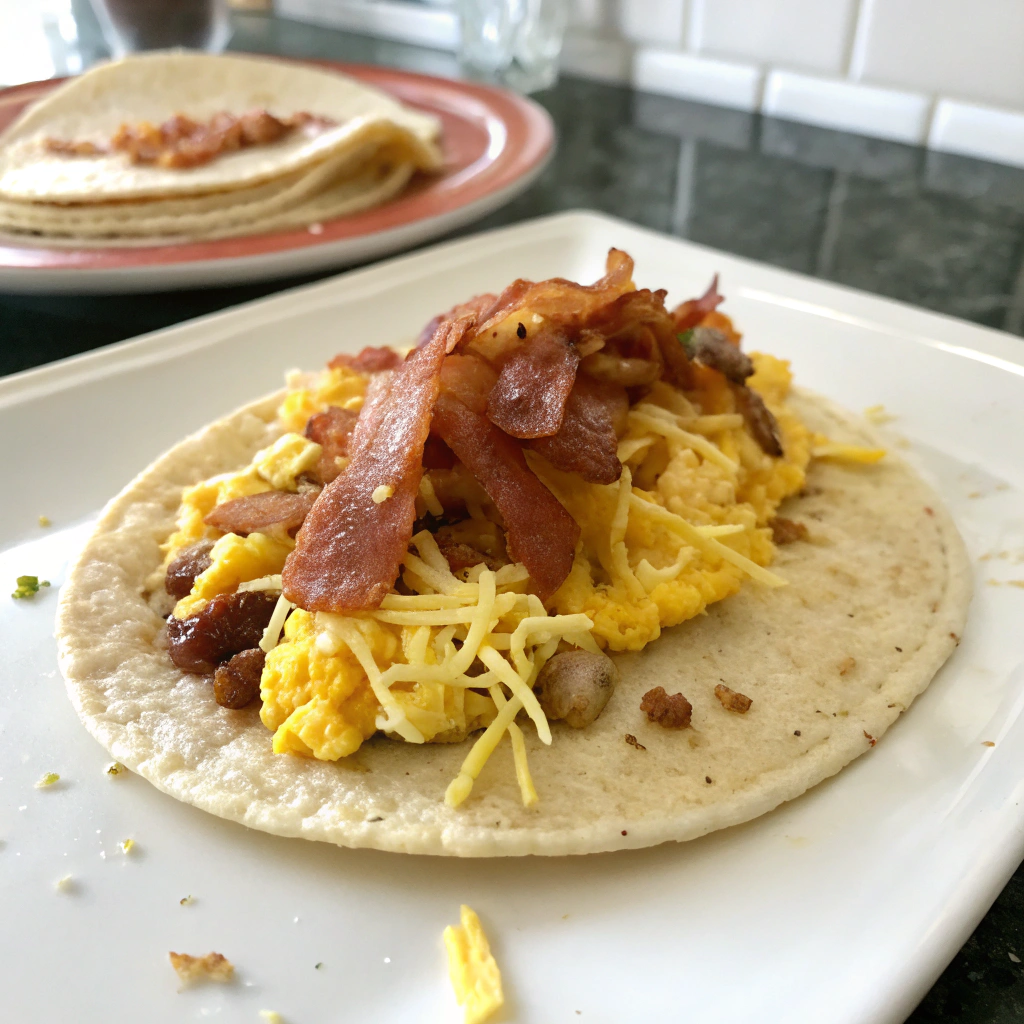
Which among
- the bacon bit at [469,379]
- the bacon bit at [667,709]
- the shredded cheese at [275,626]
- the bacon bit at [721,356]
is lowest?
the bacon bit at [667,709]

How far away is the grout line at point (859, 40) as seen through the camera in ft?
16.0

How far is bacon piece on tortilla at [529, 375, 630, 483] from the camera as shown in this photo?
75.0 inches

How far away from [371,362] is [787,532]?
110 cm

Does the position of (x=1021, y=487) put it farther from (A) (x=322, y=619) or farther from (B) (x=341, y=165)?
(B) (x=341, y=165)

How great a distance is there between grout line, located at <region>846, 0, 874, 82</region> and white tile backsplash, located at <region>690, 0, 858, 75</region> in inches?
0.9

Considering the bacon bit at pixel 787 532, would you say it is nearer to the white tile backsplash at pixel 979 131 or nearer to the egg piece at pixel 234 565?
the egg piece at pixel 234 565

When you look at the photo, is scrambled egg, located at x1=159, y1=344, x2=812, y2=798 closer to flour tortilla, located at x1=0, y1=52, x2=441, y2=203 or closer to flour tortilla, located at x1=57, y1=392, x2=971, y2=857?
flour tortilla, located at x1=57, y1=392, x2=971, y2=857

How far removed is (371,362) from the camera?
8.05 feet

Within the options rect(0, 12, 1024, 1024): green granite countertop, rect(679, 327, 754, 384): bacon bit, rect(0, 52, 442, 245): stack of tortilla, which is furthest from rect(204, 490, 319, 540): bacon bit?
rect(0, 52, 442, 245): stack of tortilla

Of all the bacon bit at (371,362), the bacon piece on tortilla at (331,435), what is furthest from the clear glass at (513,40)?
the bacon piece on tortilla at (331,435)

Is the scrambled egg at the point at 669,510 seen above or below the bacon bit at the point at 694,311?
below

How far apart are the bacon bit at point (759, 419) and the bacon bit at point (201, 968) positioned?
1.59m

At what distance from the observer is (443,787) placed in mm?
1627

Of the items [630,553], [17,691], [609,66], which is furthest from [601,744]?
[609,66]
